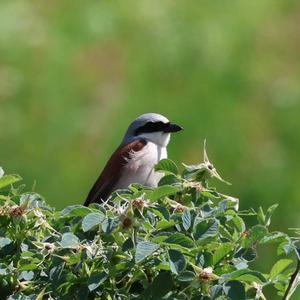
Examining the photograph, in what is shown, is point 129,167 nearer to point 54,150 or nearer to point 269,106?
point 54,150

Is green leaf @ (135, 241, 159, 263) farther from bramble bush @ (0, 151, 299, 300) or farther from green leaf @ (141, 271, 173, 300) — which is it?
green leaf @ (141, 271, 173, 300)

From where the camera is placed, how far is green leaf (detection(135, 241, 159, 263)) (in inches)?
103

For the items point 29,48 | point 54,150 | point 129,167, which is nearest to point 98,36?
point 29,48

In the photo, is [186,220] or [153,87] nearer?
[186,220]

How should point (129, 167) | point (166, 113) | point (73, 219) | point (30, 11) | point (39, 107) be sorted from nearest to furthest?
point (73, 219), point (129, 167), point (166, 113), point (39, 107), point (30, 11)

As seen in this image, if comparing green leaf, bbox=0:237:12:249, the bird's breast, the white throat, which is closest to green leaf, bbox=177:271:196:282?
green leaf, bbox=0:237:12:249

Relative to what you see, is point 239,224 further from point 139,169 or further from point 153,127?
point 153,127

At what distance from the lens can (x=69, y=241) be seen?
2.74m

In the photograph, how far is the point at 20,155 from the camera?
28.5ft

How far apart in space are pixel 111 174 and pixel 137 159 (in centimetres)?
18

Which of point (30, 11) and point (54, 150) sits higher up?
point (30, 11)

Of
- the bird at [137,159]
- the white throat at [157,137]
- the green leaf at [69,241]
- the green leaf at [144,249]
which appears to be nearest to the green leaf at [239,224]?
the green leaf at [144,249]

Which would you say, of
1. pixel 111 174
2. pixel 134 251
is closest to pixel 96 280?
pixel 134 251

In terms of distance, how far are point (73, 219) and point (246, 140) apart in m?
5.69
